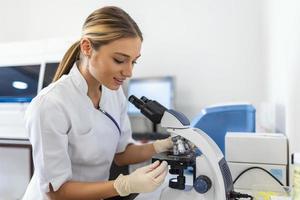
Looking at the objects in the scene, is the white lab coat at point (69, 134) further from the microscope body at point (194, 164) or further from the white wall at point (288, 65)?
the white wall at point (288, 65)

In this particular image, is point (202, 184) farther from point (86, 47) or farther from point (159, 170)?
point (86, 47)

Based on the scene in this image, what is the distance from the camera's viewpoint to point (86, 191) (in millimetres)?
820

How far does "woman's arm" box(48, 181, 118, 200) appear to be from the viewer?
0.81 m

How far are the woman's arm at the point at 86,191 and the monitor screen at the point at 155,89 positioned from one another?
118 cm

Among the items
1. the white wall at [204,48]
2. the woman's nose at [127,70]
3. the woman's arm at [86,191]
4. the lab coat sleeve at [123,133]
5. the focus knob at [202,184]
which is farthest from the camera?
the white wall at [204,48]

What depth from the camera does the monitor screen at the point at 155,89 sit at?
2.00 m

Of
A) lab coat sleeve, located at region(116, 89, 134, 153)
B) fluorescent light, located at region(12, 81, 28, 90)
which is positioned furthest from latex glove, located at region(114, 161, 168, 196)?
fluorescent light, located at region(12, 81, 28, 90)

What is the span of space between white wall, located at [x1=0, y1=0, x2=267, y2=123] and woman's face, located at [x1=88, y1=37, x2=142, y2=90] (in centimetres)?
123

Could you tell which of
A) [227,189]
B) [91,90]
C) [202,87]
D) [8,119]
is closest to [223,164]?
[227,189]

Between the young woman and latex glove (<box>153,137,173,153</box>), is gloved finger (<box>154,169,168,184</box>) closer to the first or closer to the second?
the young woman

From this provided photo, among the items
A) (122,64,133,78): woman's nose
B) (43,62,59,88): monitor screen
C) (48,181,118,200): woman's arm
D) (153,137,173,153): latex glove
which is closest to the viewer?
(48,181,118,200): woman's arm

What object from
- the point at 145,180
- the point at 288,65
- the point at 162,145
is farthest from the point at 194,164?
the point at 288,65

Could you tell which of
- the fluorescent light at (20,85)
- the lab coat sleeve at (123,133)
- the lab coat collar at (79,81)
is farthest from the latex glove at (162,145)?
the fluorescent light at (20,85)

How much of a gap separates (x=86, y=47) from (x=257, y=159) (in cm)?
73
